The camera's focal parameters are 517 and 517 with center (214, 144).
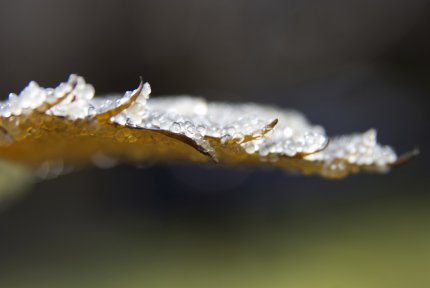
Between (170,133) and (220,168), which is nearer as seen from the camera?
(170,133)

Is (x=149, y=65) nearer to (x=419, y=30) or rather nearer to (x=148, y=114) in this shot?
(x=419, y=30)

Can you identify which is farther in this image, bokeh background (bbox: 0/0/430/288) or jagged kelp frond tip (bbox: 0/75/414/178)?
bokeh background (bbox: 0/0/430/288)

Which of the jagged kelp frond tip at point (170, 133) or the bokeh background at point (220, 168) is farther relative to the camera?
the bokeh background at point (220, 168)

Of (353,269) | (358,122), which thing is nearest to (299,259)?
(353,269)

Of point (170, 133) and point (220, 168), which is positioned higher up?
point (220, 168)

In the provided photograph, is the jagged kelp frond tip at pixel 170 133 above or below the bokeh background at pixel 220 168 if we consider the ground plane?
below

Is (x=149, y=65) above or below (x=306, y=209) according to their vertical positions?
above

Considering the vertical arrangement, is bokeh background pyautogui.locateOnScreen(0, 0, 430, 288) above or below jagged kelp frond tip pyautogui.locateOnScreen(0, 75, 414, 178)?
above

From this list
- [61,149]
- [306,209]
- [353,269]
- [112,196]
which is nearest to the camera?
[61,149]
